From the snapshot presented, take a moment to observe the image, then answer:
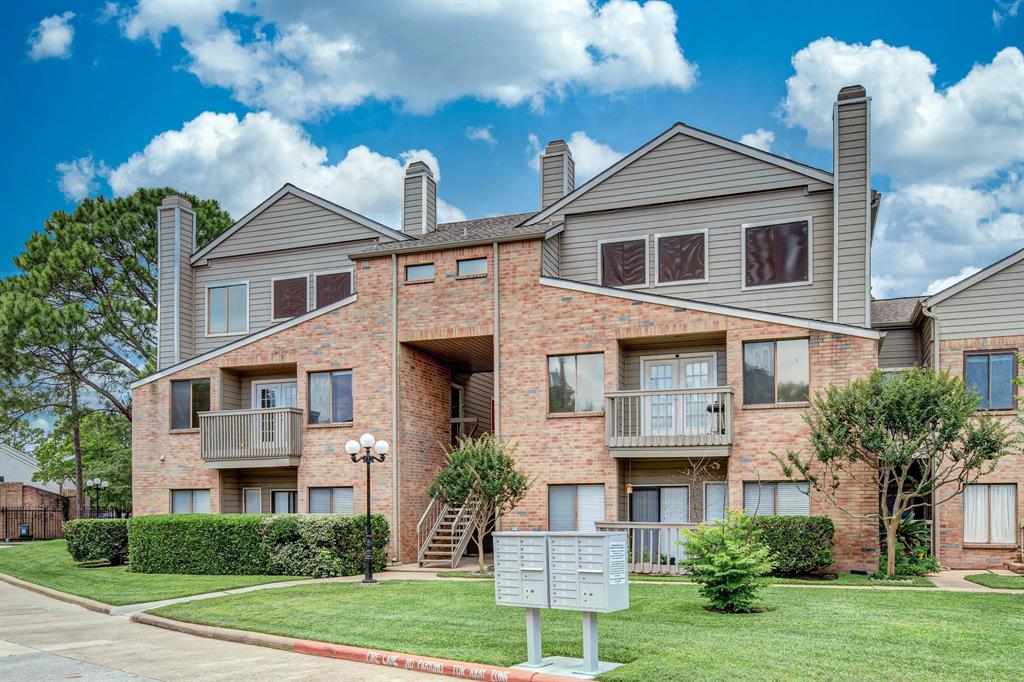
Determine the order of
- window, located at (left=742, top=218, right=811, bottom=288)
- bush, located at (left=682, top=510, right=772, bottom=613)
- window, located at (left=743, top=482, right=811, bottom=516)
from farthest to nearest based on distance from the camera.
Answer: window, located at (left=742, top=218, right=811, bottom=288), window, located at (left=743, top=482, right=811, bottom=516), bush, located at (left=682, top=510, right=772, bottom=613)

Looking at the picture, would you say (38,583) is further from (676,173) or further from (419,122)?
(419,122)

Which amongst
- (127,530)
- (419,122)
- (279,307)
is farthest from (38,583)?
(419,122)

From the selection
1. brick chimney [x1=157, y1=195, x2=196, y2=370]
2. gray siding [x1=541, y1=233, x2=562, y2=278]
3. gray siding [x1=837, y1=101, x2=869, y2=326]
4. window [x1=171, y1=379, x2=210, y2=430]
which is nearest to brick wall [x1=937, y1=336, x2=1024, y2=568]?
gray siding [x1=837, y1=101, x2=869, y2=326]

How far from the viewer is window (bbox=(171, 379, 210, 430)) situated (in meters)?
26.0

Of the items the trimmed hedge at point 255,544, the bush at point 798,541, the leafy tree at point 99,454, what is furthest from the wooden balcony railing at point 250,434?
the leafy tree at point 99,454

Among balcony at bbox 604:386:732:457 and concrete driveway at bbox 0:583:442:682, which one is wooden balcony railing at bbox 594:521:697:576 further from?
concrete driveway at bbox 0:583:442:682

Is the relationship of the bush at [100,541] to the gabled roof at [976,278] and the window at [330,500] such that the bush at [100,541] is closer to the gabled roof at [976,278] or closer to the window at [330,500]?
the window at [330,500]

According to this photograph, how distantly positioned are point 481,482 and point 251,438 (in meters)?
7.97

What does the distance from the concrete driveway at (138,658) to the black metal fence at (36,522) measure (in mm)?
32695

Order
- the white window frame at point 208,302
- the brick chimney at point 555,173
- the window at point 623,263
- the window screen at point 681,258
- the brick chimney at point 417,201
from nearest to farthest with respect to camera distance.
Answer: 1. the window screen at point 681,258
2. the window at point 623,263
3. the brick chimney at point 555,173
4. the brick chimney at point 417,201
5. the white window frame at point 208,302

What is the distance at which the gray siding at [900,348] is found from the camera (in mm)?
24562

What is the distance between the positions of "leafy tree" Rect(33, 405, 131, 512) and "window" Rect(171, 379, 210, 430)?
14.8 metres

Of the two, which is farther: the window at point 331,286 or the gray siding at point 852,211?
the window at point 331,286

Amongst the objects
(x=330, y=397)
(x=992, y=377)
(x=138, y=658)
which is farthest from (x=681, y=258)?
(x=138, y=658)
